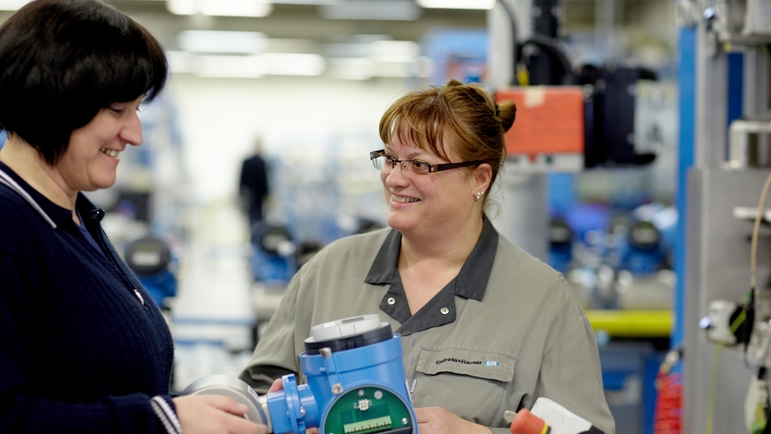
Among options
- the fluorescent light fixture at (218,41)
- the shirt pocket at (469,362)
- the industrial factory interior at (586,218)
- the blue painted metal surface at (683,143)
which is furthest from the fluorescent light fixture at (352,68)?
the shirt pocket at (469,362)

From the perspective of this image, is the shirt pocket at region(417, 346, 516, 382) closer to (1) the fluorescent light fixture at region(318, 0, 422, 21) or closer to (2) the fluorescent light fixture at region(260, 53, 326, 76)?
(1) the fluorescent light fixture at region(318, 0, 422, 21)

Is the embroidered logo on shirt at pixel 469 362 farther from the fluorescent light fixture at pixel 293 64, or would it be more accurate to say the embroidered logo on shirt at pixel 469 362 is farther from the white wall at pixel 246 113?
the white wall at pixel 246 113

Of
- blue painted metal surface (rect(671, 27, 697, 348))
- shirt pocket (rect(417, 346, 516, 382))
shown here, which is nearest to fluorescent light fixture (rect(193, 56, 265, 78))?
blue painted metal surface (rect(671, 27, 697, 348))

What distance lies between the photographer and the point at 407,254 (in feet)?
6.36

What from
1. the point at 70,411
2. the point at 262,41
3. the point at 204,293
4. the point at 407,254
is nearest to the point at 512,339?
the point at 407,254

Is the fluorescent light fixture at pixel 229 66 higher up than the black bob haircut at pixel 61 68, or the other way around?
the fluorescent light fixture at pixel 229 66

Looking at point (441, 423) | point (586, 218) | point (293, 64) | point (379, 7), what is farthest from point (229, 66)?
point (441, 423)

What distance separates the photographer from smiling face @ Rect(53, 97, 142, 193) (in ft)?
4.25

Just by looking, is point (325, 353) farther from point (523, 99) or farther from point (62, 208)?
point (523, 99)

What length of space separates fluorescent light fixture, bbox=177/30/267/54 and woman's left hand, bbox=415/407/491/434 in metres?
12.5

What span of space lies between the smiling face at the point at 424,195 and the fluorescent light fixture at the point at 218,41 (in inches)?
477

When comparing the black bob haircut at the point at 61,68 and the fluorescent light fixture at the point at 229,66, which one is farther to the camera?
the fluorescent light fixture at the point at 229,66

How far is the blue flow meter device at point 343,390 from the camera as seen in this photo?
1357 millimetres

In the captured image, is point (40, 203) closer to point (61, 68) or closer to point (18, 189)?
point (18, 189)
